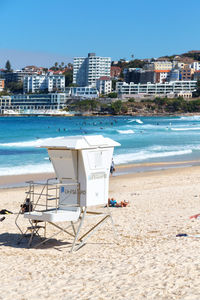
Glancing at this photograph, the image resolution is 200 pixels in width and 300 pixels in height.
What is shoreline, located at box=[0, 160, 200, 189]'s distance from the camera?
19319mm

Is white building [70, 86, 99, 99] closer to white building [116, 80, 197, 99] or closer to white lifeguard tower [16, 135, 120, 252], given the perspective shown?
white building [116, 80, 197, 99]

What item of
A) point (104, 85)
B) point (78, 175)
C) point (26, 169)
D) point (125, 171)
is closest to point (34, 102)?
point (104, 85)

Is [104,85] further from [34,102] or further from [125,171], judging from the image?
[125,171]

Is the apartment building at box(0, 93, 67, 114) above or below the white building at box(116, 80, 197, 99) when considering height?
below

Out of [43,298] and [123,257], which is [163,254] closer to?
[123,257]

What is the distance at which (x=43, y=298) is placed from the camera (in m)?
5.68

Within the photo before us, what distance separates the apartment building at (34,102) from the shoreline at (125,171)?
147578mm

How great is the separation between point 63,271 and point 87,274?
389mm

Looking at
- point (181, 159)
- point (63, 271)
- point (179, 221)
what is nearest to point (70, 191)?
point (63, 271)

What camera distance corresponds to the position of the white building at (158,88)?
7283 inches

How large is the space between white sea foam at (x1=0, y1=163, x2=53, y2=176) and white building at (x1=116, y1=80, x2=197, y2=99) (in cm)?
16157

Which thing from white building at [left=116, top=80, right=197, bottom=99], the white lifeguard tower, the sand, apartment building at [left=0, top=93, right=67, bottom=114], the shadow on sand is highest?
white building at [left=116, top=80, right=197, bottom=99]

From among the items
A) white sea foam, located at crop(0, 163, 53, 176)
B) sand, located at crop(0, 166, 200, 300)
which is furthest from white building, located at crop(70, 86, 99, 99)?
sand, located at crop(0, 166, 200, 300)

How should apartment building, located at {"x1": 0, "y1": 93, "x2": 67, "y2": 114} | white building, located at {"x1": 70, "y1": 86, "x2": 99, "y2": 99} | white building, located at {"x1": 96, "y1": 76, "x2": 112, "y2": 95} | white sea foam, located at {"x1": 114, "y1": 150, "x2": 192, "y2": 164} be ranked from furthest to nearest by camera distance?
1. white building, located at {"x1": 96, "y1": 76, "x2": 112, "y2": 95}
2. white building, located at {"x1": 70, "y1": 86, "x2": 99, "y2": 99}
3. apartment building, located at {"x1": 0, "y1": 93, "x2": 67, "y2": 114}
4. white sea foam, located at {"x1": 114, "y1": 150, "x2": 192, "y2": 164}
